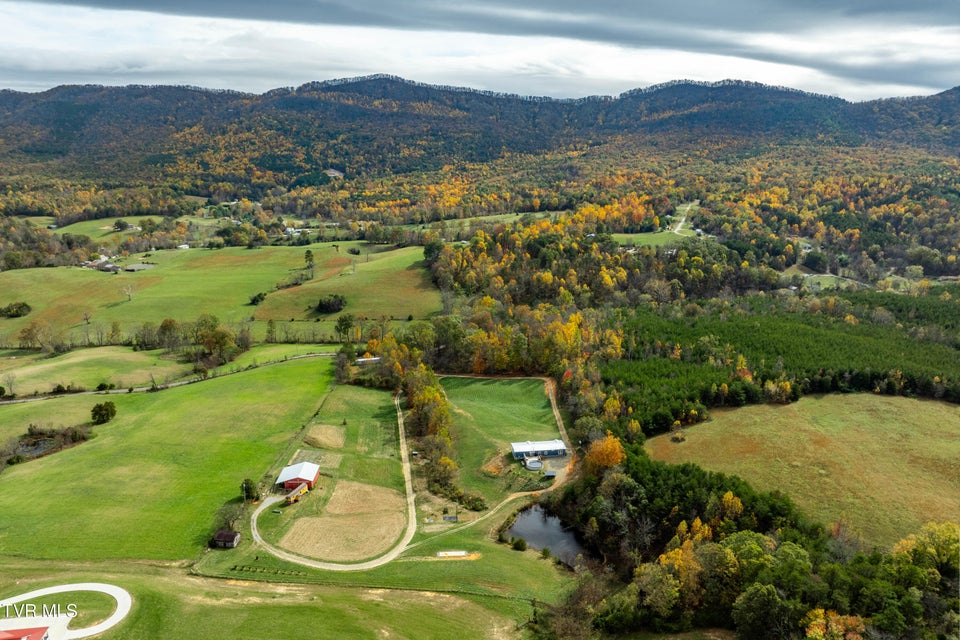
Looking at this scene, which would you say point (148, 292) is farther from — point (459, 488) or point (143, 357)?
point (459, 488)

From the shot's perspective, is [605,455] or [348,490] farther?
[348,490]

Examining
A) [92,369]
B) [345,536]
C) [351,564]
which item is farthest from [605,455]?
[92,369]

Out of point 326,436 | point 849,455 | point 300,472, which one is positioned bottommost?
point 326,436

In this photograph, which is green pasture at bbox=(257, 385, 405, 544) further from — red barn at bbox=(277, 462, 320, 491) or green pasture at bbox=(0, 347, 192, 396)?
green pasture at bbox=(0, 347, 192, 396)

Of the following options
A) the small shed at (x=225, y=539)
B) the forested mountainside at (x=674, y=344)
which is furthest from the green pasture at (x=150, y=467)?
the forested mountainside at (x=674, y=344)

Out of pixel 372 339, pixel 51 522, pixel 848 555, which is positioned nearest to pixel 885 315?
pixel 848 555

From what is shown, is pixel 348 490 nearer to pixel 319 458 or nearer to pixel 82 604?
pixel 319 458
